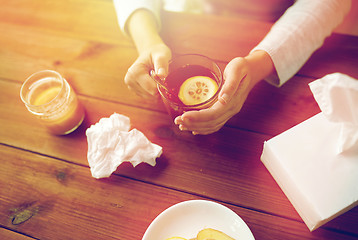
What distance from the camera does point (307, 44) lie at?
34.6 inches

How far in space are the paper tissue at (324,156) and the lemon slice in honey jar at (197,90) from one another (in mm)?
190

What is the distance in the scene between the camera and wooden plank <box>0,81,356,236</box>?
75cm

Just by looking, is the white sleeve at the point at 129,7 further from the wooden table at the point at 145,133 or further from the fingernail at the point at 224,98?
the fingernail at the point at 224,98

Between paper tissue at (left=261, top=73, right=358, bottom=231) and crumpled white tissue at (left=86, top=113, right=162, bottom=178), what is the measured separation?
32cm

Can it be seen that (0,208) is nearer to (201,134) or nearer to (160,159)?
(160,159)

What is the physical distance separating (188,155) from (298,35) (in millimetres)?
483

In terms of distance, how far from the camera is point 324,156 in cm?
66

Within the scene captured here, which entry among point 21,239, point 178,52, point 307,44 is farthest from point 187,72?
point 21,239

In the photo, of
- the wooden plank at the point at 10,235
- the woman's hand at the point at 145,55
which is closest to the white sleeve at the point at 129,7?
the woman's hand at the point at 145,55

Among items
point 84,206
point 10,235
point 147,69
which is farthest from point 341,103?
point 10,235

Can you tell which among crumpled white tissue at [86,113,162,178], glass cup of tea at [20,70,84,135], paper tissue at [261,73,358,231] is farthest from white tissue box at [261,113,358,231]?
glass cup of tea at [20,70,84,135]

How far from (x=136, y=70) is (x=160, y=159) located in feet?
0.85

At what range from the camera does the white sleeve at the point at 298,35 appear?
0.86 m

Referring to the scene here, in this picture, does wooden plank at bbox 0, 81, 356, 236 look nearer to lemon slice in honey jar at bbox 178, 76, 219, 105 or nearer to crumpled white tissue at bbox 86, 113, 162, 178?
crumpled white tissue at bbox 86, 113, 162, 178
